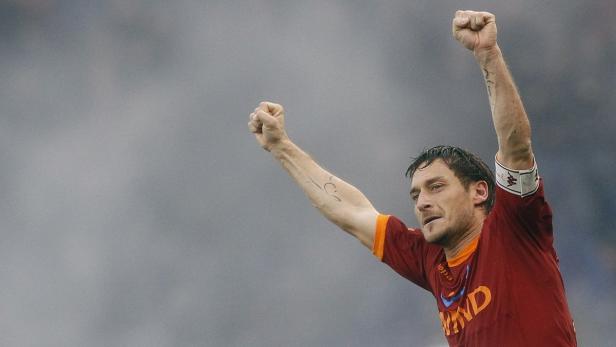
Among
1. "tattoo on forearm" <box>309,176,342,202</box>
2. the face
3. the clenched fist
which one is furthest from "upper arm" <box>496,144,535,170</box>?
"tattoo on forearm" <box>309,176,342,202</box>

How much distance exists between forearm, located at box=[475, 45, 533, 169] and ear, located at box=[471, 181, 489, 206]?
1.10 meters

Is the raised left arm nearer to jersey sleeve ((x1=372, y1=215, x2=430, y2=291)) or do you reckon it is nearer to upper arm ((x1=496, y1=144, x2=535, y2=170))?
upper arm ((x1=496, y1=144, x2=535, y2=170))

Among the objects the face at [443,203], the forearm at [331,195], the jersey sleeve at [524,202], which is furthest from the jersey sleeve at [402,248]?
the jersey sleeve at [524,202]

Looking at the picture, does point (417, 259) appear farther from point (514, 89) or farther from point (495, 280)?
point (514, 89)

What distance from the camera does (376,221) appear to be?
721 cm

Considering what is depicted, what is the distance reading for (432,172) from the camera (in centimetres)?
657

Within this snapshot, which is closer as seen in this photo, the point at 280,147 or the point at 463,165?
the point at 463,165

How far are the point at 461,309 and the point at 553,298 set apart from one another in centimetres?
71

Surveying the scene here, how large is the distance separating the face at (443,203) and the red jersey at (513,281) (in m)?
0.24

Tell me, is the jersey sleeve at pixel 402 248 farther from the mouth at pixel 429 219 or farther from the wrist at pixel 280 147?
the wrist at pixel 280 147

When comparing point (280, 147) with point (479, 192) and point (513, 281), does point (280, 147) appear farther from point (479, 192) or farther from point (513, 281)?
point (513, 281)

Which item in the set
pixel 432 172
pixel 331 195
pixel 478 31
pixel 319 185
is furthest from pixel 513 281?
pixel 319 185

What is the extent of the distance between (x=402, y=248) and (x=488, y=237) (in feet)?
4.28

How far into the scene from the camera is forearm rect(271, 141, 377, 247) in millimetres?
7293
